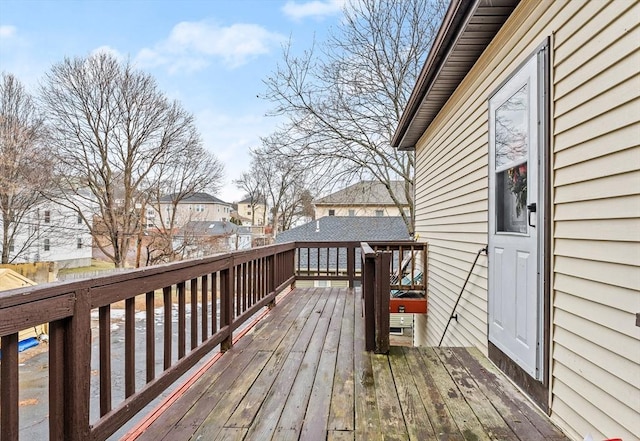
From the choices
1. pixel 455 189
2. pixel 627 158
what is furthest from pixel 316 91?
pixel 627 158

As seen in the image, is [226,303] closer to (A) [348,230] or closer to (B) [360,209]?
(B) [360,209]

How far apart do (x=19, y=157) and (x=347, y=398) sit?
1710 centimetres

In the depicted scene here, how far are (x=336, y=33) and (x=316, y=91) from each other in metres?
1.86

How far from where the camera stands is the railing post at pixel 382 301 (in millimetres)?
3201

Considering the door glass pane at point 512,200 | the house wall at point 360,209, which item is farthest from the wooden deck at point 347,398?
the house wall at point 360,209

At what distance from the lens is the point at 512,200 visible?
2768mm

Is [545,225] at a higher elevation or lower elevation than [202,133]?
lower

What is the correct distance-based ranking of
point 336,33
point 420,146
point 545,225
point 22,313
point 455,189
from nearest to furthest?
point 22,313 < point 545,225 < point 455,189 < point 420,146 < point 336,33

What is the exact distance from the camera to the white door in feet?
7.72

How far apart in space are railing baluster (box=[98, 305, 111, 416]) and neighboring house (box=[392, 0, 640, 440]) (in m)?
2.27

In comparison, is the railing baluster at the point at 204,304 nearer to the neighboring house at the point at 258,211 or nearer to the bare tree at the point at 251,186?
the bare tree at the point at 251,186

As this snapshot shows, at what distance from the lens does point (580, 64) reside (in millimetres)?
1906

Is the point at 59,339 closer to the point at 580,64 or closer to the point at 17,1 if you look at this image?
the point at 580,64

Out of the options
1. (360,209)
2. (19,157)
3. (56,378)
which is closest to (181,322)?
(56,378)
